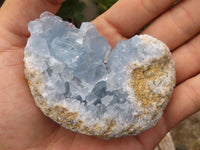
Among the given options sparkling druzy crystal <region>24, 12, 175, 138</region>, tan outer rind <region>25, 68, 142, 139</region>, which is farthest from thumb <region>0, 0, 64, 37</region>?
tan outer rind <region>25, 68, 142, 139</region>

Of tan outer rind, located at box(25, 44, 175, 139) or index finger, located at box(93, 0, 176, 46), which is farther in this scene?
→ index finger, located at box(93, 0, 176, 46)

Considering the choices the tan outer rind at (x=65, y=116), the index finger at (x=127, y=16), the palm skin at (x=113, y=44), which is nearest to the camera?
the tan outer rind at (x=65, y=116)

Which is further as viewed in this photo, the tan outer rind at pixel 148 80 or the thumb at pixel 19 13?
the thumb at pixel 19 13

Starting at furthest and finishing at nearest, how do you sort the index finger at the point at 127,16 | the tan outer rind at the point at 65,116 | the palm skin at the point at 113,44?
the index finger at the point at 127,16 < the palm skin at the point at 113,44 < the tan outer rind at the point at 65,116

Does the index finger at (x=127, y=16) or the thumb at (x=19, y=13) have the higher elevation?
the index finger at (x=127, y=16)

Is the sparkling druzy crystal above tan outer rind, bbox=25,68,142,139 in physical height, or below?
above

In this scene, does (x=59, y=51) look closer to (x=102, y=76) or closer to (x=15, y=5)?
(x=102, y=76)

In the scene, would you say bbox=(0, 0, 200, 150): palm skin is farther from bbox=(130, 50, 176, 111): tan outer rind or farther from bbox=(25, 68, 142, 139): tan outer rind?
bbox=(130, 50, 176, 111): tan outer rind

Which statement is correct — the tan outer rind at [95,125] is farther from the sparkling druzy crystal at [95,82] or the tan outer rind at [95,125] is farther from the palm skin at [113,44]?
the palm skin at [113,44]

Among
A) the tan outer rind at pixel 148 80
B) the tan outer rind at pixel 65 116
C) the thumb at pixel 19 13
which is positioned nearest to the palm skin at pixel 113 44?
the thumb at pixel 19 13

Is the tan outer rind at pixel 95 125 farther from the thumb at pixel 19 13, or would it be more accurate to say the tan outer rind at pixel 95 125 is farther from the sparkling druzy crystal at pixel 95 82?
the thumb at pixel 19 13
